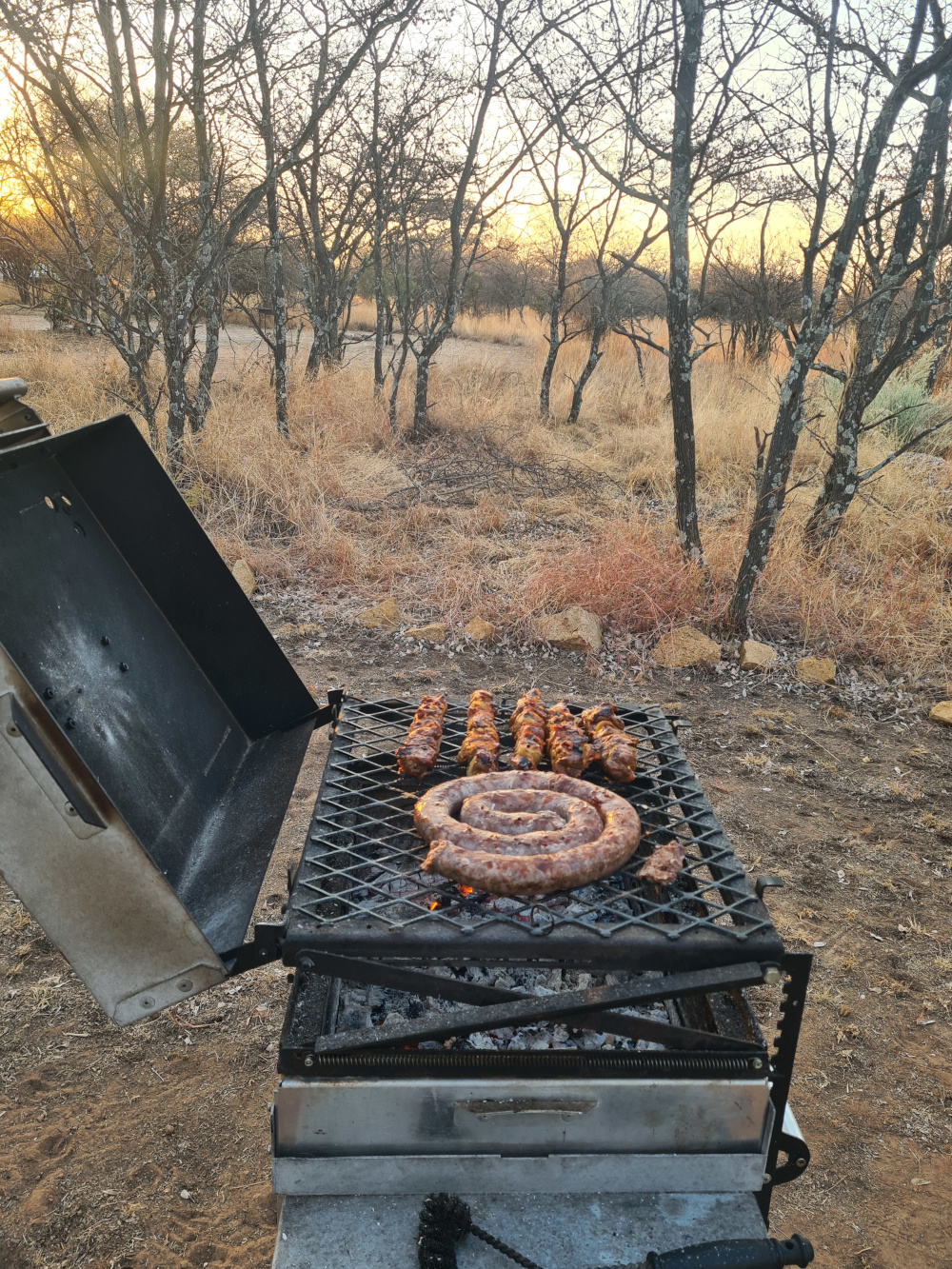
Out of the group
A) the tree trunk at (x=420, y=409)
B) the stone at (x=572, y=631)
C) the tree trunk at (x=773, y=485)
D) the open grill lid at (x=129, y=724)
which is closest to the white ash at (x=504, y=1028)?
the open grill lid at (x=129, y=724)

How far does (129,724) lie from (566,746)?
1342 millimetres

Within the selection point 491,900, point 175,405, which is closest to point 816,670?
point 491,900

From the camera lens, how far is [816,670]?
5.91 meters

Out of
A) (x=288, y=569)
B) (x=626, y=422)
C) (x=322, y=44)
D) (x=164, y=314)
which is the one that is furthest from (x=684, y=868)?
(x=626, y=422)

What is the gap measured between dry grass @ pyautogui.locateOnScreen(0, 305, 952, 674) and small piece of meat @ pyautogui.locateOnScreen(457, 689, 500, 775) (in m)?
3.38

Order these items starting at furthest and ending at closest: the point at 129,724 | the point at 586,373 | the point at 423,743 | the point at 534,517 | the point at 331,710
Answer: the point at 586,373 → the point at 534,517 → the point at 331,710 → the point at 423,743 → the point at 129,724

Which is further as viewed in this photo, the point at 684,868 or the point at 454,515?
the point at 454,515

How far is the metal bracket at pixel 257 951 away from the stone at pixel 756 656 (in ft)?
16.3

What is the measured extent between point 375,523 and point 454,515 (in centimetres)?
88

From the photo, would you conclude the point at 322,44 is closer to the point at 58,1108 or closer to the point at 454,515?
the point at 454,515

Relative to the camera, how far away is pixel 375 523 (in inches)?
314

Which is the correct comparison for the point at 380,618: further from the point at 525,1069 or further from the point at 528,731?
the point at 525,1069

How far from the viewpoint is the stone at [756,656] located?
600 centimetres

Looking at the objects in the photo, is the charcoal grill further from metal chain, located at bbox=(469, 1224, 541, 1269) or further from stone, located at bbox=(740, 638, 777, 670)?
stone, located at bbox=(740, 638, 777, 670)
